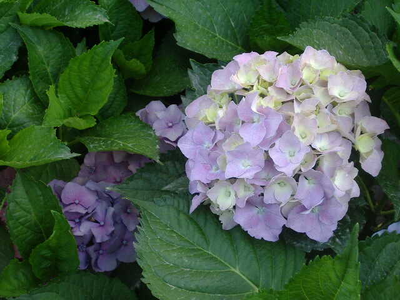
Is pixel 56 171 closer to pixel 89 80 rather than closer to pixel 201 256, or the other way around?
pixel 89 80

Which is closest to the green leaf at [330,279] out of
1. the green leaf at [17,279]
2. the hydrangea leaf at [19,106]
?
the green leaf at [17,279]

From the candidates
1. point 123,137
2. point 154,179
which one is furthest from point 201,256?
point 123,137

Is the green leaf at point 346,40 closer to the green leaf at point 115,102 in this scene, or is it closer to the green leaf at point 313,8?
the green leaf at point 313,8

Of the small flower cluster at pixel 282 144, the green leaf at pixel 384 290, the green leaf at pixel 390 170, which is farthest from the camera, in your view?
the green leaf at pixel 390 170

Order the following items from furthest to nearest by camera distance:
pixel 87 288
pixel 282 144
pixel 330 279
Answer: pixel 87 288, pixel 282 144, pixel 330 279

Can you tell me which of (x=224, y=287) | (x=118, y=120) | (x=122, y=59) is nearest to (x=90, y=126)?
(x=118, y=120)

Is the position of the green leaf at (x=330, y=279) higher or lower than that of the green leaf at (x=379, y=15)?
lower

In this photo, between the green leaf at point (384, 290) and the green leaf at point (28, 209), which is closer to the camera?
the green leaf at point (384, 290)
